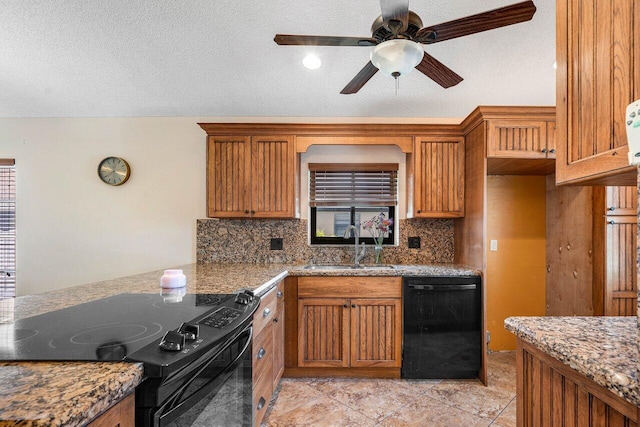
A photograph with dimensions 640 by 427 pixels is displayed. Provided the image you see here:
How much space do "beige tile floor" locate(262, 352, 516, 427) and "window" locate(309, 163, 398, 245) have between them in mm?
1340

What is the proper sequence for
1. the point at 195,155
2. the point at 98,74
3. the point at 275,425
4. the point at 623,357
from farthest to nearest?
the point at 195,155 → the point at 98,74 → the point at 275,425 → the point at 623,357

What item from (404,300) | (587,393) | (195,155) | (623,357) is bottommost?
(404,300)

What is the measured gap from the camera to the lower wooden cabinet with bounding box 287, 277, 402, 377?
2.56m

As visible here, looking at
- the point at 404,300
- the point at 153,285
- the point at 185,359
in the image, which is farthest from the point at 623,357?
the point at 153,285

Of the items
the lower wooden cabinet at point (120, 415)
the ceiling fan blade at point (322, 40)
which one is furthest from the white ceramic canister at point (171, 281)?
the ceiling fan blade at point (322, 40)

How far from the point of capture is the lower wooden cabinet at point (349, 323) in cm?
256

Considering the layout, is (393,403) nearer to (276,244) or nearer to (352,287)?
(352,287)

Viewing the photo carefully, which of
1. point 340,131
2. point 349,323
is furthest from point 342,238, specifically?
point 340,131

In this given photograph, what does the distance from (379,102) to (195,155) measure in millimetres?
1968

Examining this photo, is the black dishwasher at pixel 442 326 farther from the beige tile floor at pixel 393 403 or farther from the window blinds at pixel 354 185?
the window blinds at pixel 354 185

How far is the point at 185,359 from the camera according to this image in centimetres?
80

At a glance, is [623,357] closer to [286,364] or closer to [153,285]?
[153,285]

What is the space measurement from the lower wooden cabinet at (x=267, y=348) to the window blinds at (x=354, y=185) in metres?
1.17

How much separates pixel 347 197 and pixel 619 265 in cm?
228
